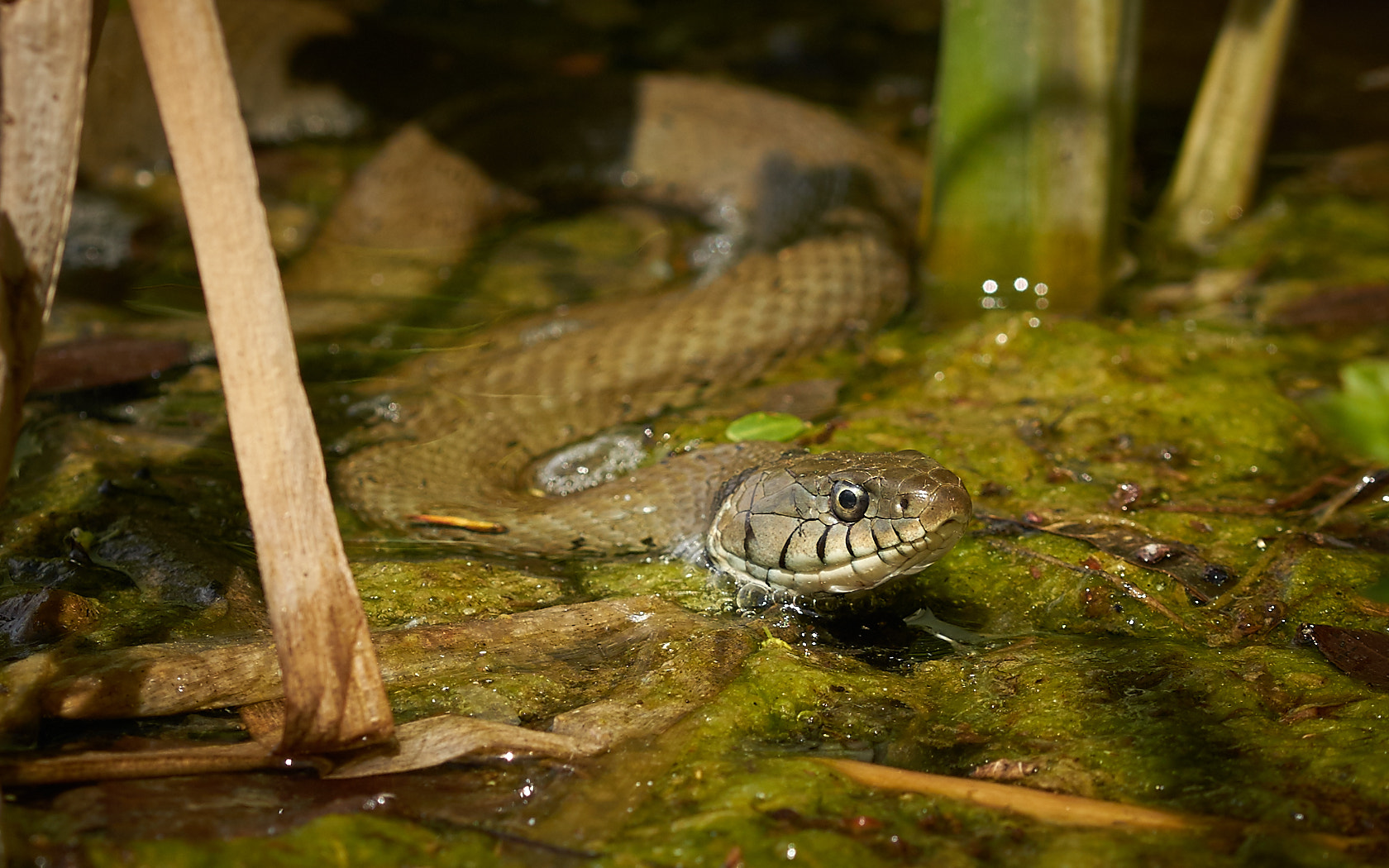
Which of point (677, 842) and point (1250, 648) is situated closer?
point (677, 842)

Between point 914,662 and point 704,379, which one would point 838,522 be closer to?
point 914,662

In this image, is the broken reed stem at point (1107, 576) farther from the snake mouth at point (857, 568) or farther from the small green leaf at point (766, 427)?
the small green leaf at point (766, 427)

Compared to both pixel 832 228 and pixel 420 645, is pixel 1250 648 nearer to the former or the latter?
pixel 420 645

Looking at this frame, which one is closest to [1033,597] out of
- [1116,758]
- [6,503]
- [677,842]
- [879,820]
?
[1116,758]

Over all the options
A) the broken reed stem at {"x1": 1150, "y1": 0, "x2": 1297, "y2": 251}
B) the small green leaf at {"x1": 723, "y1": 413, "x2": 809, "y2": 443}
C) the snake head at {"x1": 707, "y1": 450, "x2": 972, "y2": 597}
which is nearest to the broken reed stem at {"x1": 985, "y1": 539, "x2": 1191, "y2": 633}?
Result: the snake head at {"x1": 707, "y1": 450, "x2": 972, "y2": 597}

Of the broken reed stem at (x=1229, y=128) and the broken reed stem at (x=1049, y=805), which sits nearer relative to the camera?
the broken reed stem at (x=1049, y=805)

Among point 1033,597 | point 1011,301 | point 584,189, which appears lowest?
point 1033,597

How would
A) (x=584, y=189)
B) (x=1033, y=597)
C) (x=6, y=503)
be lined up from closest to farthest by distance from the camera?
(x=1033, y=597), (x=6, y=503), (x=584, y=189)

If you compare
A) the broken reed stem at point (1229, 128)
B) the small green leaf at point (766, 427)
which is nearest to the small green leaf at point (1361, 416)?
the small green leaf at point (766, 427)
